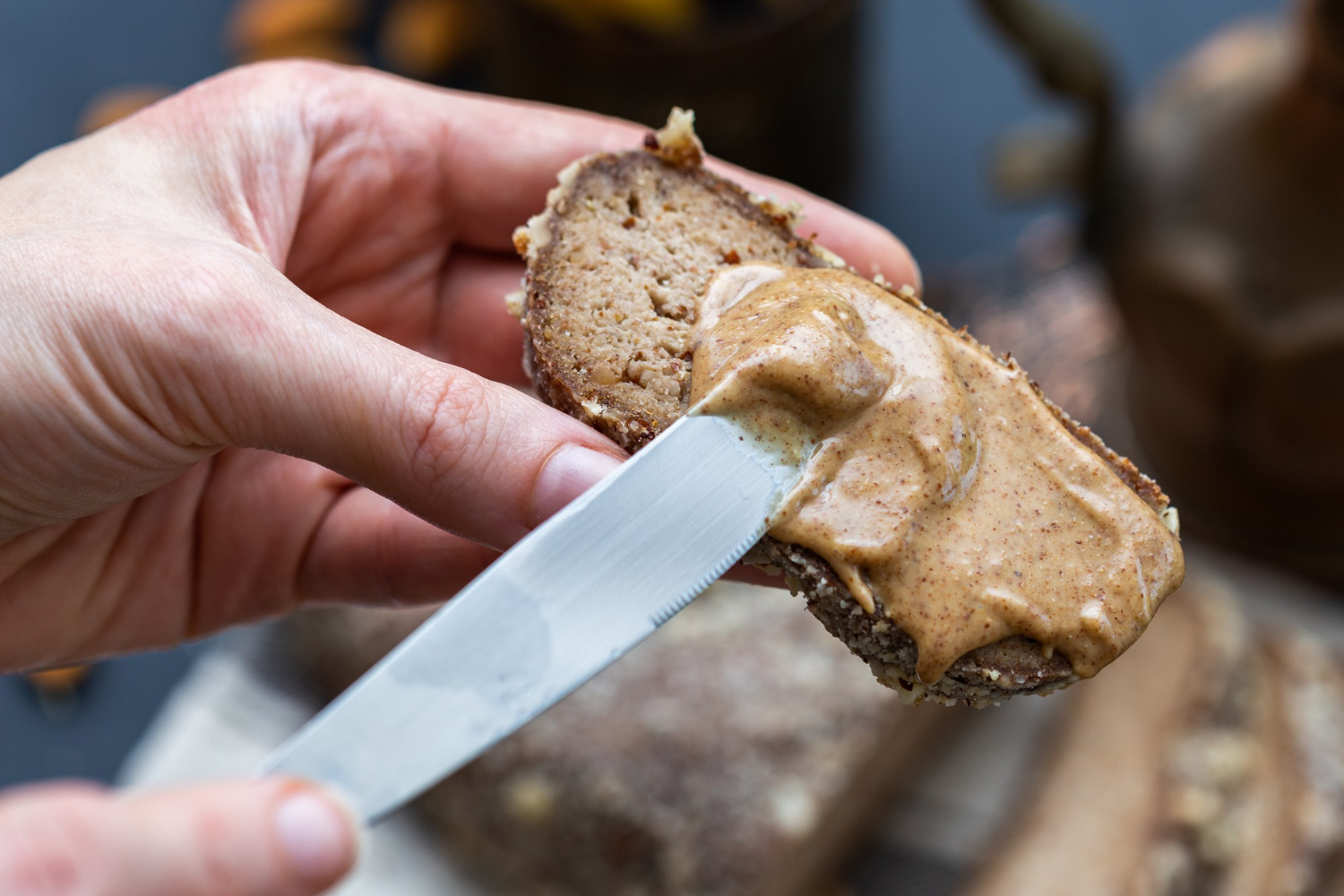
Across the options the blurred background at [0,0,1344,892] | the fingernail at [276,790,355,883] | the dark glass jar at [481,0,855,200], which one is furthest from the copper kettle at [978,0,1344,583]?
the fingernail at [276,790,355,883]

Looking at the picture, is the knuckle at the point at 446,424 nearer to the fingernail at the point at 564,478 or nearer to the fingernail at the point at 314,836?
the fingernail at the point at 564,478

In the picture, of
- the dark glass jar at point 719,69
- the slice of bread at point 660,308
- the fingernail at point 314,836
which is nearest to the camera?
the fingernail at point 314,836

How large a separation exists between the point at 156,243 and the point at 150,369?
0.21 m

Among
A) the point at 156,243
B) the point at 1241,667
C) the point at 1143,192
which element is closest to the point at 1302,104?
the point at 1143,192

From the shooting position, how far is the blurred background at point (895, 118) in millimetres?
3627

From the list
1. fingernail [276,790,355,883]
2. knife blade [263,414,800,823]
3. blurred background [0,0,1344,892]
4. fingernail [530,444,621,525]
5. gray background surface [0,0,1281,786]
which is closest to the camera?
fingernail [276,790,355,883]

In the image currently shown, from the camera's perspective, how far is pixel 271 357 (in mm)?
1742

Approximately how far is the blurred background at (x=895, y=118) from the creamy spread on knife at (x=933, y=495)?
1.72m

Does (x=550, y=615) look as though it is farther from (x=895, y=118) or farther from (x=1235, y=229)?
(x=895, y=118)

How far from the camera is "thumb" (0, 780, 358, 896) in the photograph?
1255 millimetres

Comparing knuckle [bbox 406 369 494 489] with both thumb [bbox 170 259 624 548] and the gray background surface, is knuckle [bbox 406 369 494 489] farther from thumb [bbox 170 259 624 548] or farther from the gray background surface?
the gray background surface

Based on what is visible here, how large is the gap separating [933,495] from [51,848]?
4.08 ft

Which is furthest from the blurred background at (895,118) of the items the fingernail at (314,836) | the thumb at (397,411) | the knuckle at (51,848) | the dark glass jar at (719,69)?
the knuckle at (51,848)

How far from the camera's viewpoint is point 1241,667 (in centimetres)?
371
